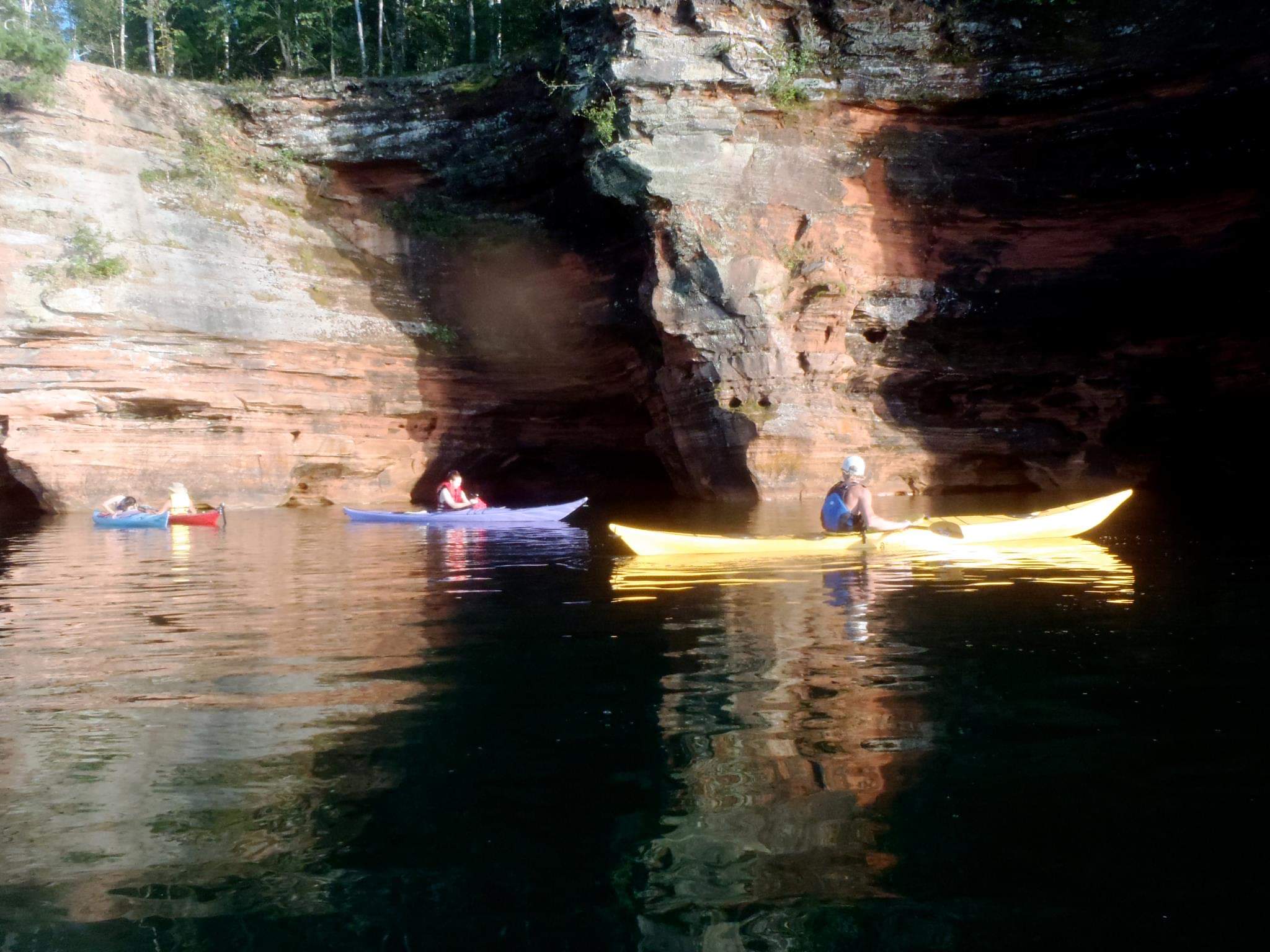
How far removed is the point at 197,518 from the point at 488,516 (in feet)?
16.0

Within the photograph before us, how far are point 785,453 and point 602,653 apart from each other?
15549mm

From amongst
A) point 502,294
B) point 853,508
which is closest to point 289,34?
point 502,294

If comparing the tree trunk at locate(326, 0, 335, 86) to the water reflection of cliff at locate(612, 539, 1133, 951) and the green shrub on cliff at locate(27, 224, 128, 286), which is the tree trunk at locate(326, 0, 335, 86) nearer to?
the green shrub on cliff at locate(27, 224, 128, 286)

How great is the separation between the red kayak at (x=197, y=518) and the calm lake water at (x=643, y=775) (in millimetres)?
9979

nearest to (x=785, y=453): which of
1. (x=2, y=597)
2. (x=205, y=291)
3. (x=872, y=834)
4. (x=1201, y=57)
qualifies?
(x=1201, y=57)

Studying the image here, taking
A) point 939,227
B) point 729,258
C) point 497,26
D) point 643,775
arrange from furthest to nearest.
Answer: point 497,26 → point 939,227 → point 729,258 → point 643,775

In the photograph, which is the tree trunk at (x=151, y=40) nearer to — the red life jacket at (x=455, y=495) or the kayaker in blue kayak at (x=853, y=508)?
the red life jacket at (x=455, y=495)

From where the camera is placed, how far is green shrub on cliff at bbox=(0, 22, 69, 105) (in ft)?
69.6

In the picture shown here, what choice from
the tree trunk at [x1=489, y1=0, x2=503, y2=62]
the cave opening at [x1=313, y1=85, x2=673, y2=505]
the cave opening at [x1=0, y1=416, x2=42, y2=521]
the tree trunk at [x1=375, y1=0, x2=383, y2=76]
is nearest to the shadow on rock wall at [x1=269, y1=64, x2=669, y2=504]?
the cave opening at [x1=313, y1=85, x2=673, y2=505]

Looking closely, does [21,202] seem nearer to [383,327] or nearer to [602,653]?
[383,327]

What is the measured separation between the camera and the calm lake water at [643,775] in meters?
2.45

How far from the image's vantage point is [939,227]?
2197 cm

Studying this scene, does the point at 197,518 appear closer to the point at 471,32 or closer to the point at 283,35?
the point at 471,32

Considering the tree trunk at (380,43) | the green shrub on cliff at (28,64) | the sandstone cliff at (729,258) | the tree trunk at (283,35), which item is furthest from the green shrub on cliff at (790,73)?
the tree trunk at (283,35)
